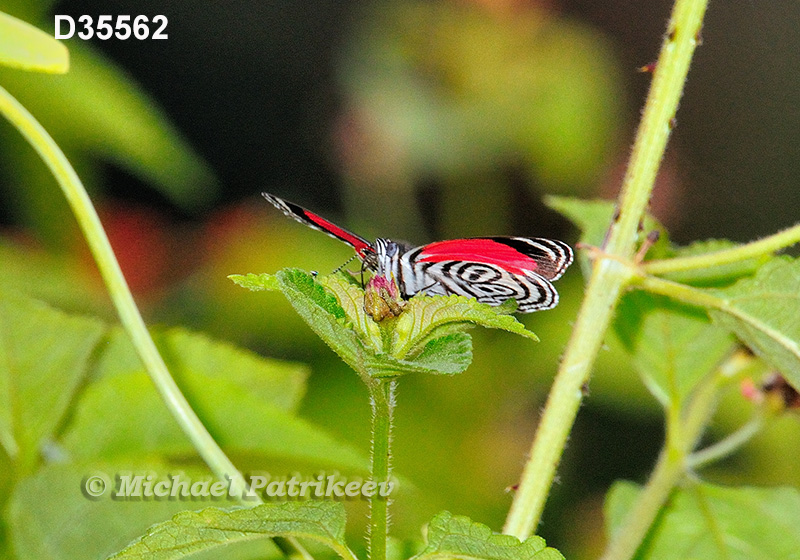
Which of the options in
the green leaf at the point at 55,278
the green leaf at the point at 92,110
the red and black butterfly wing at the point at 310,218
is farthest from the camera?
the green leaf at the point at 55,278

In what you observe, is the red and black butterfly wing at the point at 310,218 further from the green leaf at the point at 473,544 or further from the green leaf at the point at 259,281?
the green leaf at the point at 473,544

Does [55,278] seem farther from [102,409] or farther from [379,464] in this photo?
[379,464]

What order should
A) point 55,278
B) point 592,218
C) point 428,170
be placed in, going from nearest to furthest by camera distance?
point 592,218
point 55,278
point 428,170

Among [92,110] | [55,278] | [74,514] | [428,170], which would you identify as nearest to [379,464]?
[74,514]

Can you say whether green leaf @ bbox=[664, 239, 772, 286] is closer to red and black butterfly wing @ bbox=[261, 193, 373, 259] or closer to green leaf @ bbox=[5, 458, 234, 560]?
red and black butterfly wing @ bbox=[261, 193, 373, 259]

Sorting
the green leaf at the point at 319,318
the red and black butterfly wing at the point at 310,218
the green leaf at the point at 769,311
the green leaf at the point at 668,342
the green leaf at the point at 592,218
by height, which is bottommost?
the green leaf at the point at 319,318

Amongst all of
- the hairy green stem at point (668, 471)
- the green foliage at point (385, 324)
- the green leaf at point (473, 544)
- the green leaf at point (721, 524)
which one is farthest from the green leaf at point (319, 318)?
the green leaf at point (721, 524)
